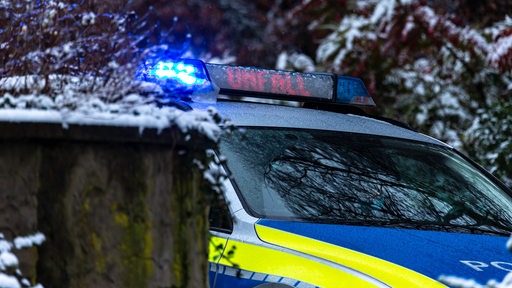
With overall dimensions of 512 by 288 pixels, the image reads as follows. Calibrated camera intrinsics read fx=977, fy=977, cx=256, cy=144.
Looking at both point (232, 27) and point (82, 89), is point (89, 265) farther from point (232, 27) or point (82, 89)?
point (232, 27)

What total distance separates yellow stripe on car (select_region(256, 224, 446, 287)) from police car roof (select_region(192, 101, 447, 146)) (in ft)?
2.46

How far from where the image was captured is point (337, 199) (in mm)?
3607

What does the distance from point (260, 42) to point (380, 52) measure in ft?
17.8

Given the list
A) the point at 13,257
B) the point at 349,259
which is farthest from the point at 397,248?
the point at 13,257

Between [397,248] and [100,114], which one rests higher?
[100,114]

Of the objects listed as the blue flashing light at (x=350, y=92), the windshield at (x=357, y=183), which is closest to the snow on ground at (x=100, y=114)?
the windshield at (x=357, y=183)

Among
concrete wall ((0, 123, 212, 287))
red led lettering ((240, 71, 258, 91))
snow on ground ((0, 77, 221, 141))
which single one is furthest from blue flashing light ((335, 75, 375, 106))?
concrete wall ((0, 123, 212, 287))

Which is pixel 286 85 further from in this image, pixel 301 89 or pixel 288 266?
pixel 288 266

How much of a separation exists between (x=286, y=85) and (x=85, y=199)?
241 cm

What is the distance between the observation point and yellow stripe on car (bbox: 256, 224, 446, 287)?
2.99 metres

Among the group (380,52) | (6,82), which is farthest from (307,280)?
(380,52)

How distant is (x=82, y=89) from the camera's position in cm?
282

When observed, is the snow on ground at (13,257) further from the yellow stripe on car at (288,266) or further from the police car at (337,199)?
the yellow stripe on car at (288,266)

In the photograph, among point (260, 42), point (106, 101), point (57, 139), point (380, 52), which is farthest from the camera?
point (260, 42)
